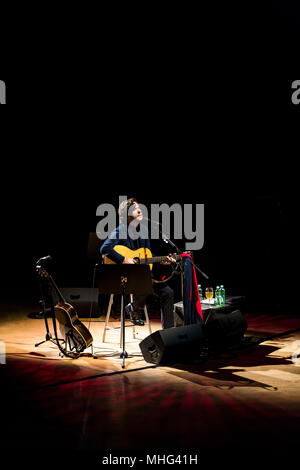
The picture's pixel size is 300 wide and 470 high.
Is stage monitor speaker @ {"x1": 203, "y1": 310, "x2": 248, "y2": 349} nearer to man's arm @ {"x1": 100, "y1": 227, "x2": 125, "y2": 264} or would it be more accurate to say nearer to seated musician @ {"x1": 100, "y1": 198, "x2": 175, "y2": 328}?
seated musician @ {"x1": 100, "y1": 198, "x2": 175, "y2": 328}

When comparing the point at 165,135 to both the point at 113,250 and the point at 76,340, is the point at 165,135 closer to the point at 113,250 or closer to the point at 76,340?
the point at 113,250

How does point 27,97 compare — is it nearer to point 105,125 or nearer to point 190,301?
point 105,125

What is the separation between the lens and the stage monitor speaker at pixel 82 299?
22.4ft

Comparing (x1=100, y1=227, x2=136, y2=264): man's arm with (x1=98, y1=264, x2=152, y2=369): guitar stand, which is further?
(x1=100, y1=227, x2=136, y2=264): man's arm

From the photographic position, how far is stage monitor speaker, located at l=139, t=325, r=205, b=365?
4.19 metres

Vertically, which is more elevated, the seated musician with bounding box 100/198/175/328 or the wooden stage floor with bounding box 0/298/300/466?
the seated musician with bounding box 100/198/175/328

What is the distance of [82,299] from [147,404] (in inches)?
142

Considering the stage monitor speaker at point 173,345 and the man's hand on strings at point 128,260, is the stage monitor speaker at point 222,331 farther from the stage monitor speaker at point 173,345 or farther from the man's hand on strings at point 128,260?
the man's hand on strings at point 128,260

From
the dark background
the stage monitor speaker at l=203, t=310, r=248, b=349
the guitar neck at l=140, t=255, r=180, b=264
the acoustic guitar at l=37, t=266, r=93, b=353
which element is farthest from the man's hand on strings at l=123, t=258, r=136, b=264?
the dark background

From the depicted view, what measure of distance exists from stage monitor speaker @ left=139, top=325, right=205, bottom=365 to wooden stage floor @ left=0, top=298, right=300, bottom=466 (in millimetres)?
129

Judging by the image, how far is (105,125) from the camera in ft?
27.3

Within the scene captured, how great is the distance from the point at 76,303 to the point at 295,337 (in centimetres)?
318

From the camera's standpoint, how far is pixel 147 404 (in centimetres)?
343

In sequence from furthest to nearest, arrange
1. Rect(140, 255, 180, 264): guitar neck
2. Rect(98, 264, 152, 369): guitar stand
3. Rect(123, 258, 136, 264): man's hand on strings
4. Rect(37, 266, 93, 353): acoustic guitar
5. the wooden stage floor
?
Rect(123, 258, 136, 264): man's hand on strings → Rect(140, 255, 180, 264): guitar neck → Rect(37, 266, 93, 353): acoustic guitar → Rect(98, 264, 152, 369): guitar stand → the wooden stage floor
